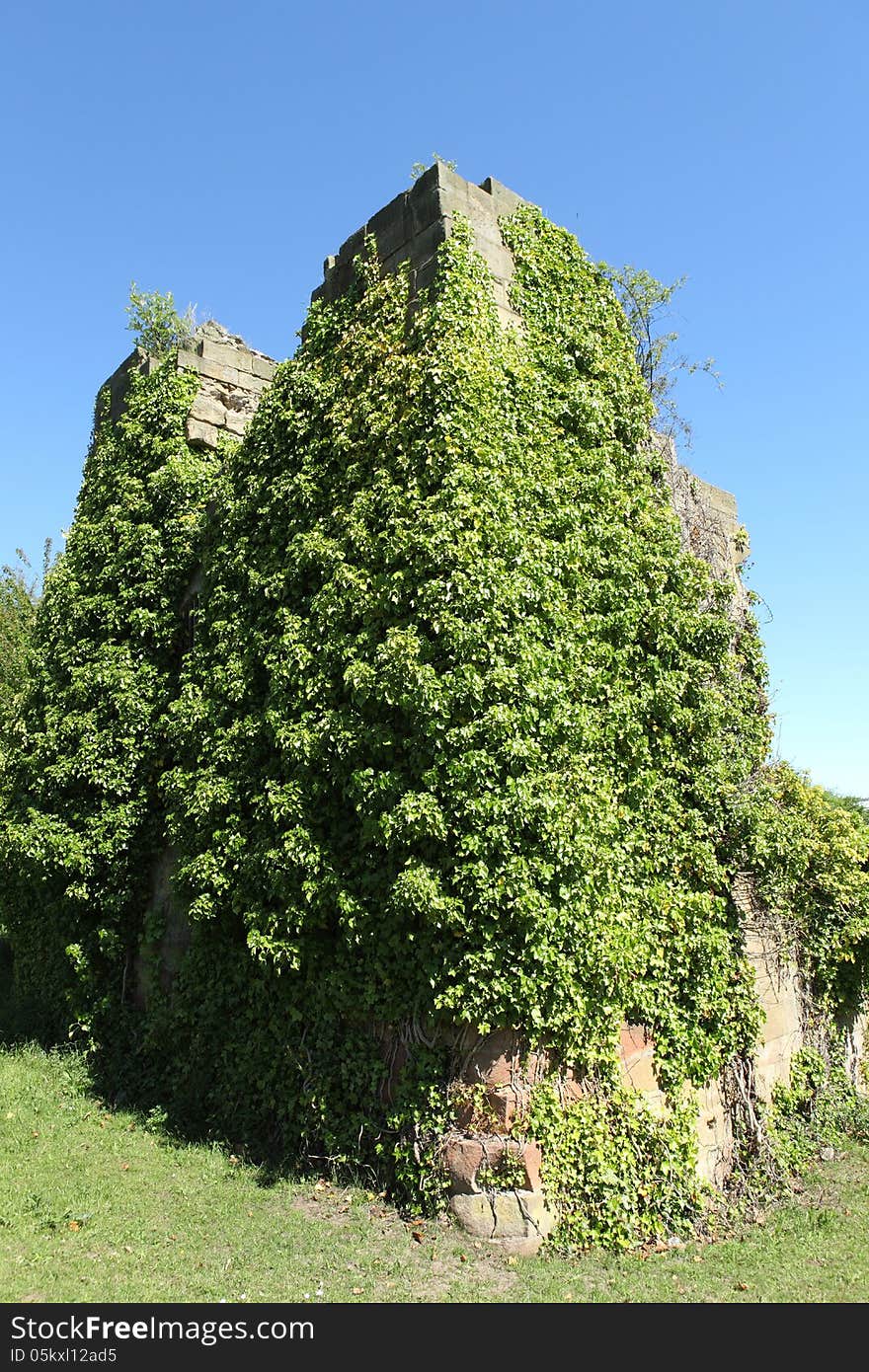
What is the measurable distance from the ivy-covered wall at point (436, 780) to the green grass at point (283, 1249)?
373 millimetres

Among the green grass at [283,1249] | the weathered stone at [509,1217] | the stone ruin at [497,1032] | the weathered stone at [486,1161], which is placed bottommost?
the green grass at [283,1249]

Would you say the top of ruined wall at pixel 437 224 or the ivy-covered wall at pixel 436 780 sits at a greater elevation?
the top of ruined wall at pixel 437 224

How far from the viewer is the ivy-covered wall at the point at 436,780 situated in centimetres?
559

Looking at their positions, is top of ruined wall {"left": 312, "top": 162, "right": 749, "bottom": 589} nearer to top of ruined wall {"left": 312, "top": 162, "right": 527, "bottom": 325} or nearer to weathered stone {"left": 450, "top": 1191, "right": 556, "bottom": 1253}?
top of ruined wall {"left": 312, "top": 162, "right": 527, "bottom": 325}

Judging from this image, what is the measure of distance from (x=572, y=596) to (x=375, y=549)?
154 cm

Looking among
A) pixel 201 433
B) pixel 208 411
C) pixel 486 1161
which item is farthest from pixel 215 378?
pixel 486 1161

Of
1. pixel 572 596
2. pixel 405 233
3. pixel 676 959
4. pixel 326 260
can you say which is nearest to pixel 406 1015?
pixel 676 959

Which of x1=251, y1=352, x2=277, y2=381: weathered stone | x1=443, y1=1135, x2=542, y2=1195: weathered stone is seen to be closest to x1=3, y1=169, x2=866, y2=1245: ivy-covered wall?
x1=443, y1=1135, x2=542, y2=1195: weathered stone

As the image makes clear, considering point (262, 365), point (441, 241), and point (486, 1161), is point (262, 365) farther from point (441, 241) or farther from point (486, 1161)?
point (486, 1161)

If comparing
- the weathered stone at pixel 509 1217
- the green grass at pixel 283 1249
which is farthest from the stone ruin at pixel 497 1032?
the green grass at pixel 283 1249

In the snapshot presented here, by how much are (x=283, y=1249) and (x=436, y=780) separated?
2.88 meters

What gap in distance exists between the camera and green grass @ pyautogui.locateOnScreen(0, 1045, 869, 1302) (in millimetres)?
4703

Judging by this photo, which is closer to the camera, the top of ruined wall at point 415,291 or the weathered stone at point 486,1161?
the weathered stone at point 486,1161

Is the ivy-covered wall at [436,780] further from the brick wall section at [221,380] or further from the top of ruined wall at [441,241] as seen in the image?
the brick wall section at [221,380]
